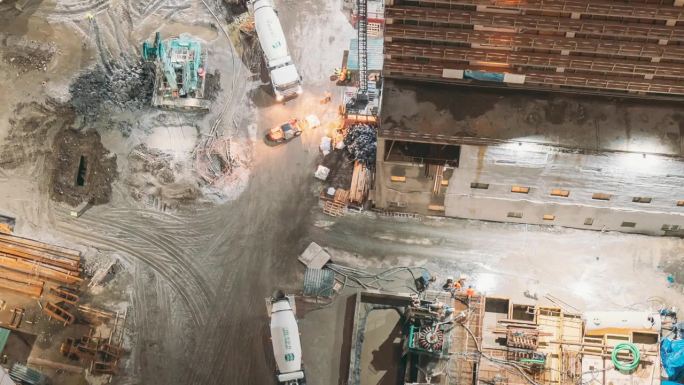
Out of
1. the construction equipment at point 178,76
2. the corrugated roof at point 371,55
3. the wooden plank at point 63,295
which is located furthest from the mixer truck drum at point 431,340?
the construction equipment at point 178,76

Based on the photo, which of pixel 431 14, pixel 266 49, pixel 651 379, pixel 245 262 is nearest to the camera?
pixel 431 14

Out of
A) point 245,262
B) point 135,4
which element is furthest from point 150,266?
point 135,4

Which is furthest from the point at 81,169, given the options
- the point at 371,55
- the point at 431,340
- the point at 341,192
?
the point at 431,340

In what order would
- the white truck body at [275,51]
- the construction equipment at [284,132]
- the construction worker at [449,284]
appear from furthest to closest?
the white truck body at [275,51] → the construction equipment at [284,132] → the construction worker at [449,284]

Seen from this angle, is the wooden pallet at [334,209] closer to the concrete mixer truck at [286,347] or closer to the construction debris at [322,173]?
the construction debris at [322,173]

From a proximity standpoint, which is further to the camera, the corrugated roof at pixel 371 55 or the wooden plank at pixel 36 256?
the corrugated roof at pixel 371 55

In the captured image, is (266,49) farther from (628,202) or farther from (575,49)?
(628,202)
